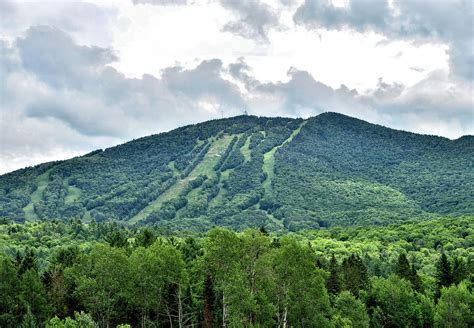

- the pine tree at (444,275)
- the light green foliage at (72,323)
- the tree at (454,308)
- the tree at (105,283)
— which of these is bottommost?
the tree at (454,308)

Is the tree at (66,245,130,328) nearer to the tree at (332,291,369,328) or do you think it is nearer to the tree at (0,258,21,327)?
the tree at (0,258,21,327)

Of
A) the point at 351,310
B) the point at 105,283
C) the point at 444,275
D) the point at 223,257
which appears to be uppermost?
the point at 223,257

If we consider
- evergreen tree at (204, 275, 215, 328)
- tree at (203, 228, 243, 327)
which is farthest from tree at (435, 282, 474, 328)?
evergreen tree at (204, 275, 215, 328)

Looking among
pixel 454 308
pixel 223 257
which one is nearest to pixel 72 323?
pixel 223 257

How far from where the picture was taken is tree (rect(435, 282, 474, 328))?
116 meters

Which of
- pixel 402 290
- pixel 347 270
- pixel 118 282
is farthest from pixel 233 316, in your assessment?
pixel 347 270

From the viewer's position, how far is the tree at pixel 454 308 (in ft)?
379

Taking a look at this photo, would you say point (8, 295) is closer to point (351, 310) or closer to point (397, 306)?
point (351, 310)

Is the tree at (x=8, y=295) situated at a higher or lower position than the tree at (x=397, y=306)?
higher

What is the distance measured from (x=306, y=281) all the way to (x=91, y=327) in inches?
1394

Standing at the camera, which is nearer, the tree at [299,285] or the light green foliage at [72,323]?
the light green foliage at [72,323]

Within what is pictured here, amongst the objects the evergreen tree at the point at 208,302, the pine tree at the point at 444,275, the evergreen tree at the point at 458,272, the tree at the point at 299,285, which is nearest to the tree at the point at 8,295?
the evergreen tree at the point at 208,302

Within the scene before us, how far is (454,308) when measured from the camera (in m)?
116

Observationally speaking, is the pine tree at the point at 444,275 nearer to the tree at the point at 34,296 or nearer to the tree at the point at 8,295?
the tree at the point at 34,296
